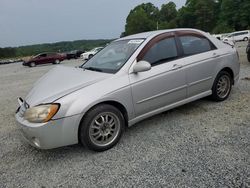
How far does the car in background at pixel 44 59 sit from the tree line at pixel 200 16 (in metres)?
36.4

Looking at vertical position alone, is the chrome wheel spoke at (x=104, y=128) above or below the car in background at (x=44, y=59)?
below

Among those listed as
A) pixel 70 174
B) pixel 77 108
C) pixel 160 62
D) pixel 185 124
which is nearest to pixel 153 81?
pixel 160 62

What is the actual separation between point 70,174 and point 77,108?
0.77m

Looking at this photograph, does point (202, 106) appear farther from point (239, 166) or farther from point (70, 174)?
point (70, 174)

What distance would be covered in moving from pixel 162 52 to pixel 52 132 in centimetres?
206

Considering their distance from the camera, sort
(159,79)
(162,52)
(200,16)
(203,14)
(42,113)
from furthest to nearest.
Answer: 1. (200,16)
2. (203,14)
3. (162,52)
4. (159,79)
5. (42,113)

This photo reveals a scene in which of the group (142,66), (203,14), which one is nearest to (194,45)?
(142,66)

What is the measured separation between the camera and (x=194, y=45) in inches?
155

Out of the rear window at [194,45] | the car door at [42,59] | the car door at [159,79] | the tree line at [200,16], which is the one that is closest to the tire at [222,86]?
the rear window at [194,45]

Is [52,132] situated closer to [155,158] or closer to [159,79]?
[155,158]

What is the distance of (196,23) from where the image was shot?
64375mm

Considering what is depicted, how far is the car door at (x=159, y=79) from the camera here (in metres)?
3.21

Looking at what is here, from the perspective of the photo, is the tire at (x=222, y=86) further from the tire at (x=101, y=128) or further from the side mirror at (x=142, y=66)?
the tire at (x=101, y=128)

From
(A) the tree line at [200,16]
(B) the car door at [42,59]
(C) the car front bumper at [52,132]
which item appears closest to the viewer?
(C) the car front bumper at [52,132]
